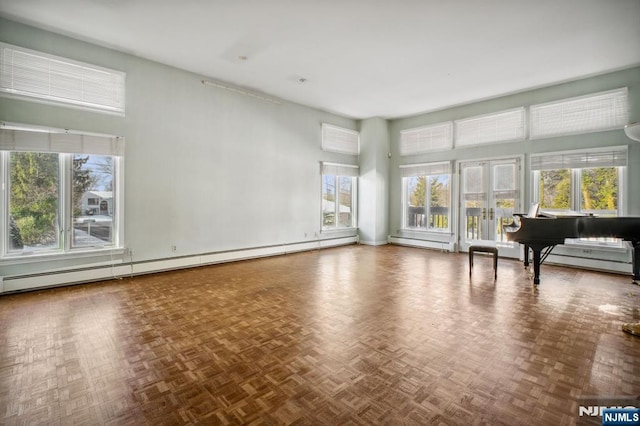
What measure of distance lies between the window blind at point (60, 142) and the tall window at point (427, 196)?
7025mm

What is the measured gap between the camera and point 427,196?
851cm

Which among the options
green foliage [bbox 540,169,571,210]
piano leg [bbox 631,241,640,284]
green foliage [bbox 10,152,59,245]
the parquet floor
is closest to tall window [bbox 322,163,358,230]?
the parquet floor

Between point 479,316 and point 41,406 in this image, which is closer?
point 41,406

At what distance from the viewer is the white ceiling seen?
3.78 m

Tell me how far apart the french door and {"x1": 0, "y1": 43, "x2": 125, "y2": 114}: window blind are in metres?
7.54

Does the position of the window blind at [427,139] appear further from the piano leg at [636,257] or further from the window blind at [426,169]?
the piano leg at [636,257]

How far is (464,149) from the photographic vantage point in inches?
301

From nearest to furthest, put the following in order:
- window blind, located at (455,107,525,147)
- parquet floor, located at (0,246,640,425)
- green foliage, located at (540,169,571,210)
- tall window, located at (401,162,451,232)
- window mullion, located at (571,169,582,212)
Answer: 1. parquet floor, located at (0,246,640,425)
2. window mullion, located at (571,169,582,212)
3. green foliage, located at (540,169,571,210)
4. window blind, located at (455,107,525,147)
5. tall window, located at (401,162,451,232)

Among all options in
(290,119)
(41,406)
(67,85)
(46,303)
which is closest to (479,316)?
(41,406)

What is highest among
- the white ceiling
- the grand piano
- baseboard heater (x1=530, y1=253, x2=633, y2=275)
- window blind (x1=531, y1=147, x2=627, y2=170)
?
the white ceiling

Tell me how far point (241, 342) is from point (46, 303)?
9.60 ft

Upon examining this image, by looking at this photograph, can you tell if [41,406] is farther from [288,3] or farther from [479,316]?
Result: [288,3]

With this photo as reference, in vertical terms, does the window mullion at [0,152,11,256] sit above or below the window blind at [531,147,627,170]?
below

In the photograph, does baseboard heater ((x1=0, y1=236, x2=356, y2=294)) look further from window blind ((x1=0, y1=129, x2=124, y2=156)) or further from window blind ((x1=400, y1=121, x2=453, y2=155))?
window blind ((x1=400, y1=121, x2=453, y2=155))
